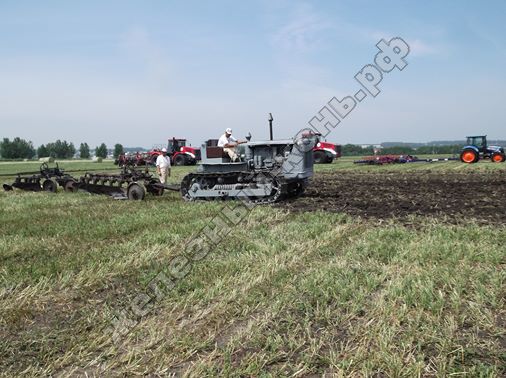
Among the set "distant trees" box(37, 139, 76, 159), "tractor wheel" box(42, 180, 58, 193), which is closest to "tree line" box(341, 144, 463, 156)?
"tractor wheel" box(42, 180, 58, 193)

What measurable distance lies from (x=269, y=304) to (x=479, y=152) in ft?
104

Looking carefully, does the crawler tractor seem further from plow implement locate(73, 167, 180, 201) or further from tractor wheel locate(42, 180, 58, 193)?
tractor wheel locate(42, 180, 58, 193)

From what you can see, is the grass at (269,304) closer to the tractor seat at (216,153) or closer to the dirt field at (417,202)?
the dirt field at (417,202)

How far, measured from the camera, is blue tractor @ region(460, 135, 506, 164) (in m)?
30.4

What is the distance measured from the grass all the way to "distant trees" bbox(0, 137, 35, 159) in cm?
11977

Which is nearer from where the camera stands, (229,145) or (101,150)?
(229,145)

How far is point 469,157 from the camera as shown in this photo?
30.8 meters

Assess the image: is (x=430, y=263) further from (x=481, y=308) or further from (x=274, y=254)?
(x=274, y=254)

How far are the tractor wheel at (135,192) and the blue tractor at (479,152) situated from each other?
25658 mm

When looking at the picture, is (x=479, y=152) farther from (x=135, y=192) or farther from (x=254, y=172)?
(x=135, y=192)

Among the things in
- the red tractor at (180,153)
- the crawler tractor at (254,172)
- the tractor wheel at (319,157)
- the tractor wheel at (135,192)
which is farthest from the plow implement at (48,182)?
the tractor wheel at (319,157)

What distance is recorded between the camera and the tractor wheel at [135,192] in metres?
12.9

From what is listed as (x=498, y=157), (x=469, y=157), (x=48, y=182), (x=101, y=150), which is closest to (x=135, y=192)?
(x=48, y=182)

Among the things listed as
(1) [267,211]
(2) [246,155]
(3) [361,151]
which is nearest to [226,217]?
(1) [267,211]
